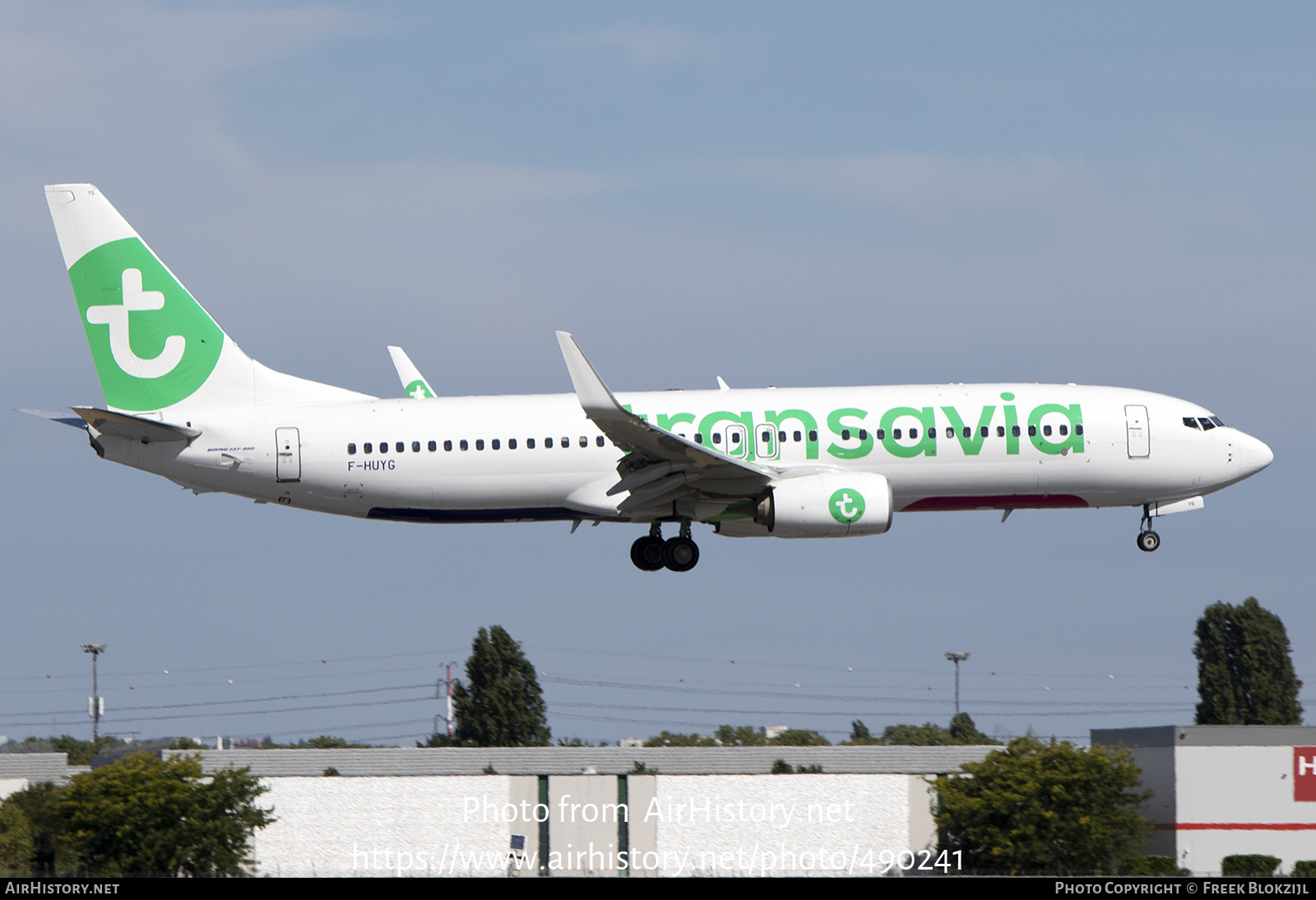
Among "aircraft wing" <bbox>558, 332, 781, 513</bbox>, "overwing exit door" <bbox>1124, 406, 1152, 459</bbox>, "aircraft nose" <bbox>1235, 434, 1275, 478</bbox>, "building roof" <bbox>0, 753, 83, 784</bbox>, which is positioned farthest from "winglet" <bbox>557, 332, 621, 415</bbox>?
"building roof" <bbox>0, 753, 83, 784</bbox>

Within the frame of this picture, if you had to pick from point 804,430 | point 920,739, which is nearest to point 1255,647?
point 920,739

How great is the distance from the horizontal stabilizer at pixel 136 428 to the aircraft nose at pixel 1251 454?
3114cm

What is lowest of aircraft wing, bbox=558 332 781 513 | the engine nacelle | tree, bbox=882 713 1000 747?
tree, bbox=882 713 1000 747

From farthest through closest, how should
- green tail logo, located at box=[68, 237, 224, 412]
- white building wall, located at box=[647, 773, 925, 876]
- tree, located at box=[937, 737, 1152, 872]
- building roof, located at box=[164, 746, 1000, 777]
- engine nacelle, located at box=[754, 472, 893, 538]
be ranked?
building roof, located at box=[164, 746, 1000, 777], white building wall, located at box=[647, 773, 925, 876], tree, located at box=[937, 737, 1152, 872], green tail logo, located at box=[68, 237, 224, 412], engine nacelle, located at box=[754, 472, 893, 538]

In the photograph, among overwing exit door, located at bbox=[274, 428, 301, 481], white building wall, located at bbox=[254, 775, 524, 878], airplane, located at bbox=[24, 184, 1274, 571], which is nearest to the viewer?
airplane, located at bbox=[24, 184, 1274, 571]

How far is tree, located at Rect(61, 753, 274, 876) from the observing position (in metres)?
57.8

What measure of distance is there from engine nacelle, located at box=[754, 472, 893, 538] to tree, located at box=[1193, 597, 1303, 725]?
81.3 m

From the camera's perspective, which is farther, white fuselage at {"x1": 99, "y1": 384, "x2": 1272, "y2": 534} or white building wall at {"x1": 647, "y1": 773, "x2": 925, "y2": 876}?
white building wall at {"x1": 647, "y1": 773, "x2": 925, "y2": 876}

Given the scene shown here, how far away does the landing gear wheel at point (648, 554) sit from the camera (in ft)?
150

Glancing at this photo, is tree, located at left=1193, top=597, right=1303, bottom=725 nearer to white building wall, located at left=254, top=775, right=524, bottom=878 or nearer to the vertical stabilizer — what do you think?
white building wall, located at left=254, top=775, right=524, bottom=878

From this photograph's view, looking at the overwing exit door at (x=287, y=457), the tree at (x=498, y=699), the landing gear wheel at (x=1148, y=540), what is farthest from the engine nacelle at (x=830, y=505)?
the tree at (x=498, y=699)

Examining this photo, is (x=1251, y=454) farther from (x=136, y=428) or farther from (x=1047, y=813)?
(x=136, y=428)
